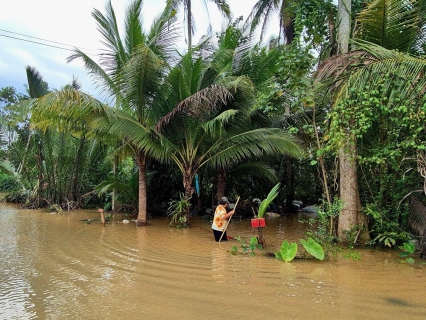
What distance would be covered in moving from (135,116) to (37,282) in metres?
6.24

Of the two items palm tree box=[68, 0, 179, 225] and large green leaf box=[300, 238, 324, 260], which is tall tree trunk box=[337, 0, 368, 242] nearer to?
large green leaf box=[300, 238, 324, 260]

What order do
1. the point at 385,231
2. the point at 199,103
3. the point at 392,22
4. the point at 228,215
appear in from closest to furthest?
the point at 392,22, the point at 385,231, the point at 228,215, the point at 199,103

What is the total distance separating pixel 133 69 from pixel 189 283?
614 cm

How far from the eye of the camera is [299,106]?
7910mm

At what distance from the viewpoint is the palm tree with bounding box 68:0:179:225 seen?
30.6ft

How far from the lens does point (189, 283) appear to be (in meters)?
4.83

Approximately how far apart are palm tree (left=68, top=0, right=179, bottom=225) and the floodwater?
307 centimetres

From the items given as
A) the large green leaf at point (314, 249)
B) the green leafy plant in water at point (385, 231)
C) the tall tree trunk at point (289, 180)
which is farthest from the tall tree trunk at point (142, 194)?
the tall tree trunk at point (289, 180)

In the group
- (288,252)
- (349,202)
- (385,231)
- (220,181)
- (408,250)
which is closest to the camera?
(288,252)

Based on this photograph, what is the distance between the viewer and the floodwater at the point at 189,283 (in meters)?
3.87

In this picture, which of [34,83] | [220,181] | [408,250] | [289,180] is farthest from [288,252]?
[34,83]

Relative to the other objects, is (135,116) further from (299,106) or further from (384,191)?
(384,191)

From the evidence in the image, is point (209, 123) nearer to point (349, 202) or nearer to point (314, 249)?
point (349, 202)

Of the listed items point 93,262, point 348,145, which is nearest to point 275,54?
point 348,145
